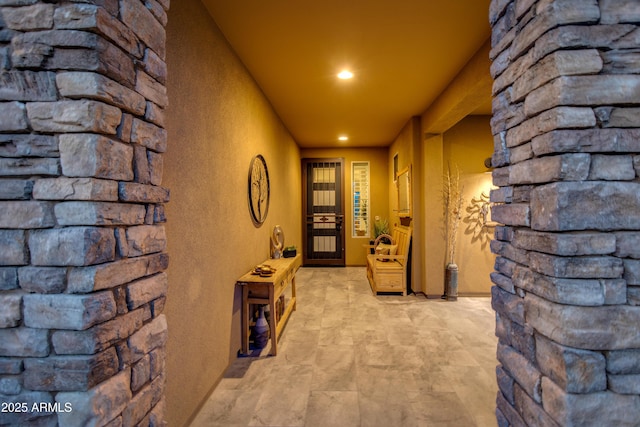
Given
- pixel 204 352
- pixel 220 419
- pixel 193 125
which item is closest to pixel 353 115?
pixel 193 125

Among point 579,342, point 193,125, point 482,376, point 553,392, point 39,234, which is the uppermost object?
point 193,125

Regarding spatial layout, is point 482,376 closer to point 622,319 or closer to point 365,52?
point 622,319

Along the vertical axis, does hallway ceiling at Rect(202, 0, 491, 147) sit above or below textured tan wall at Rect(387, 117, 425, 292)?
above

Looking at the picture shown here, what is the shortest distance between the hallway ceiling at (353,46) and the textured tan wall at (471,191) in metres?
0.46

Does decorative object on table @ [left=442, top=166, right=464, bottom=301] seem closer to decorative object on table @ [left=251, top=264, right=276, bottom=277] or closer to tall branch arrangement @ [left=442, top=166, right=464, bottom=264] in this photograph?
tall branch arrangement @ [left=442, top=166, right=464, bottom=264]

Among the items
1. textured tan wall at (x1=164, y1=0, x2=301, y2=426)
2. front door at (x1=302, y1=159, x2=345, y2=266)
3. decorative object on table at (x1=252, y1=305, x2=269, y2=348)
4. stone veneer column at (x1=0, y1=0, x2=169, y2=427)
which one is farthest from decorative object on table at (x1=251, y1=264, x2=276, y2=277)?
front door at (x1=302, y1=159, x2=345, y2=266)

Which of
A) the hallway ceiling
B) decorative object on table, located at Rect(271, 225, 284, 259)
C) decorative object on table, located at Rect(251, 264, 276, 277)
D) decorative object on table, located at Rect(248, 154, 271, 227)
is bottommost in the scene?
decorative object on table, located at Rect(251, 264, 276, 277)

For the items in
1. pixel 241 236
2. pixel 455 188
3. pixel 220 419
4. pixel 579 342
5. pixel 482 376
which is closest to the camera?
pixel 579 342

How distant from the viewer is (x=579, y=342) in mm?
776

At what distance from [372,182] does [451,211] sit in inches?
104

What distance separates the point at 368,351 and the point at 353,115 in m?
3.22

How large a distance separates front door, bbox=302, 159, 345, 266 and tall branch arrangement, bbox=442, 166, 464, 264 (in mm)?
2787

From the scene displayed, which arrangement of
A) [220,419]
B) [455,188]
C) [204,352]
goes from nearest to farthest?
[220,419] < [204,352] < [455,188]

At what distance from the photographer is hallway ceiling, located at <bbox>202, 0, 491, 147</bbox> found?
6.72ft
